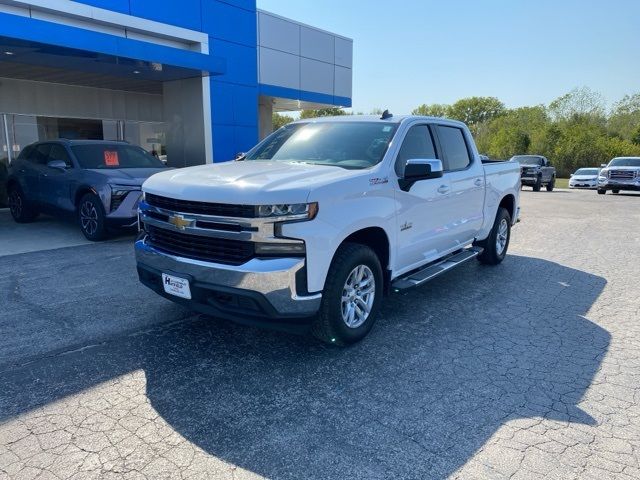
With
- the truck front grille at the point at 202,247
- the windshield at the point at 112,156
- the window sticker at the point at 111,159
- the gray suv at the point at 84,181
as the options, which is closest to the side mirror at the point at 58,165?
the gray suv at the point at 84,181

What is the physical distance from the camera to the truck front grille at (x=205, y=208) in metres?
3.47

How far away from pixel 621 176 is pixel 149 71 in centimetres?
2143

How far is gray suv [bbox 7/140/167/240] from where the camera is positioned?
8105 mm

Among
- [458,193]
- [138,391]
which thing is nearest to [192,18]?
[458,193]

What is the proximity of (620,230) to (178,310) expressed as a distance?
10.7m

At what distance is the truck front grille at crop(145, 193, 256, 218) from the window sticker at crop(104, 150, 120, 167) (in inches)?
220

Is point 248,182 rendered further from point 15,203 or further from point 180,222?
point 15,203

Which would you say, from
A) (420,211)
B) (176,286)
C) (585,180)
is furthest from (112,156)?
(585,180)

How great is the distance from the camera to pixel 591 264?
25.1ft

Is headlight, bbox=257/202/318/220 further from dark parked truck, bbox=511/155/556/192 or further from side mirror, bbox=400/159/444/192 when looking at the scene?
dark parked truck, bbox=511/155/556/192

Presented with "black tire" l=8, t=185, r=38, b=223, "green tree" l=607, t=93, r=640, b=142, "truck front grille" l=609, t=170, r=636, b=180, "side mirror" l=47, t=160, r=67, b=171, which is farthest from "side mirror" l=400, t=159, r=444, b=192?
"green tree" l=607, t=93, r=640, b=142

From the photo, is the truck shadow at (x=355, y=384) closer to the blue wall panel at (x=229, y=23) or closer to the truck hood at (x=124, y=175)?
the truck hood at (x=124, y=175)

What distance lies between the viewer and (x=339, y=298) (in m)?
3.79

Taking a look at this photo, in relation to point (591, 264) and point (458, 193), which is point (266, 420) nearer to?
point (458, 193)
